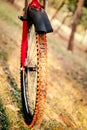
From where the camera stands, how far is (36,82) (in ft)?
15.6

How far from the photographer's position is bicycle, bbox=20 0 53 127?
433 centimetres

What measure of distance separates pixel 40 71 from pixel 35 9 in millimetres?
1018

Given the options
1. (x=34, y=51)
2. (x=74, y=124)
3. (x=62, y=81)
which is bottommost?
(x=62, y=81)

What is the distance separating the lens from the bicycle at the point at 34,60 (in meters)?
4.33

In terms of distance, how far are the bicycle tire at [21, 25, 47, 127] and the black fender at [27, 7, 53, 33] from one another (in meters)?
0.10

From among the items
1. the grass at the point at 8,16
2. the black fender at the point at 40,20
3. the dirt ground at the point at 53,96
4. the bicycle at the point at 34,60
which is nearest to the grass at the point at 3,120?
the dirt ground at the point at 53,96

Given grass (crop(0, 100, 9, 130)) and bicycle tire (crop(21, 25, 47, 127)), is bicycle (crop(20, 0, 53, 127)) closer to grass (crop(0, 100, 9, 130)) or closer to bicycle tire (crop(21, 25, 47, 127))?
bicycle tire (crop(21, 25, 47, 127))

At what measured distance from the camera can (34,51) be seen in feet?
16.6

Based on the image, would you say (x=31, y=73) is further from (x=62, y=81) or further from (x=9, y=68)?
(x=62, y=81)

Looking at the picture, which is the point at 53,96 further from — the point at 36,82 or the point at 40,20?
the point at 40,20

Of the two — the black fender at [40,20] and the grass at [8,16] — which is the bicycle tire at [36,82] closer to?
the black fender at [40,20]

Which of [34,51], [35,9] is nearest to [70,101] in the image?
[34,51]

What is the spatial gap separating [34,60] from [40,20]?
832 millimetres

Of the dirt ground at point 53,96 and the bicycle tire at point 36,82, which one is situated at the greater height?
the bicycle tire at point 36,82
